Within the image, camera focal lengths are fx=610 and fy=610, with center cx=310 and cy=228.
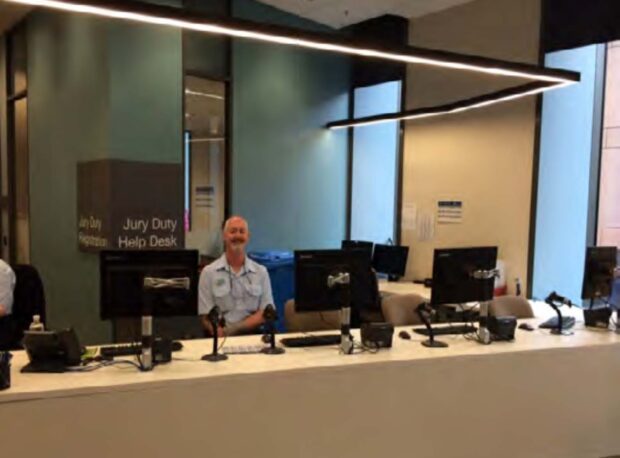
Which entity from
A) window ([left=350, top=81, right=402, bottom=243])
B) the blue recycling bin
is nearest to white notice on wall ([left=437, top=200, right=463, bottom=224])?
window ([left=350, top=81, right=402, bottom=243])

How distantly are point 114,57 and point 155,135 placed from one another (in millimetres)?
722

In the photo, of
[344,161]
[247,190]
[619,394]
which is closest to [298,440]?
[619,394]

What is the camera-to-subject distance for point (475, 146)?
239 inches

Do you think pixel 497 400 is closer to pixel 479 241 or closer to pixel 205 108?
pixel 479 241

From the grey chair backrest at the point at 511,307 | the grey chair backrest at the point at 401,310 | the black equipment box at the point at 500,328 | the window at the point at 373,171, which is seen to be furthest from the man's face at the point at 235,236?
the window at the point at 373,171

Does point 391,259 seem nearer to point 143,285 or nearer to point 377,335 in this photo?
point 377,335

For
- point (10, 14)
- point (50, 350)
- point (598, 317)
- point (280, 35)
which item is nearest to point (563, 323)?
point (598, 317)

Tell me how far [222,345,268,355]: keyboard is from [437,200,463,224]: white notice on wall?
3.57 m

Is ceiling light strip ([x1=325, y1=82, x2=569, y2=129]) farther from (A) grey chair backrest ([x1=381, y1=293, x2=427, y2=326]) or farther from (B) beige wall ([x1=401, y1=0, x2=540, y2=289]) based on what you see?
(A) grey chair backrest ([x1=381, y1=293, x2=427, y2=326])

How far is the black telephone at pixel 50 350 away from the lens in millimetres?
2688

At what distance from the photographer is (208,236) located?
6602mm

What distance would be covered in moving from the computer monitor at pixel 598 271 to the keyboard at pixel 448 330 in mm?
Result: 815

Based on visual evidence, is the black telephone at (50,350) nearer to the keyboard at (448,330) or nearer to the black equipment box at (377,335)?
the black equipment box at (377,335)

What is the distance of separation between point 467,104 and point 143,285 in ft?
11.3
